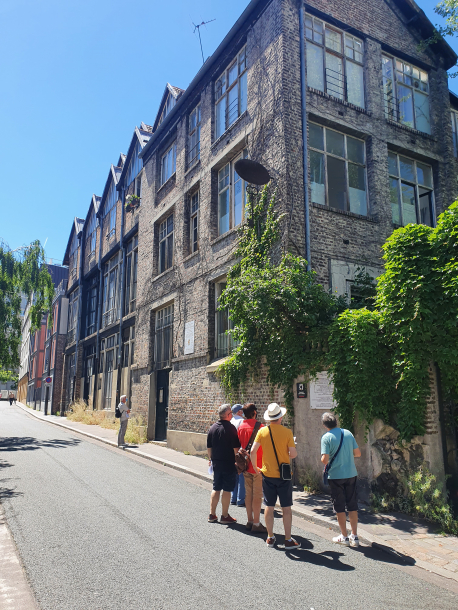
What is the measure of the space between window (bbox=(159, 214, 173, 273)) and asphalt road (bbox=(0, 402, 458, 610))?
10.9m

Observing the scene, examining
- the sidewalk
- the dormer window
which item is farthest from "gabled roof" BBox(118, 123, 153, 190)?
the sidewalk

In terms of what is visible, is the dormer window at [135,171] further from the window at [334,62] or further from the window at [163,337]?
the window at [334,62]

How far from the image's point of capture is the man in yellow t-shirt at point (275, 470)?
5.64 m

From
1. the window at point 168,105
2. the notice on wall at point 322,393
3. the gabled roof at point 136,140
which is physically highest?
the gabled roof at point 136,140

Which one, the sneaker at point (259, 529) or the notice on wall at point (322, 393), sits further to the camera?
the notice on wall at point (322, 393)

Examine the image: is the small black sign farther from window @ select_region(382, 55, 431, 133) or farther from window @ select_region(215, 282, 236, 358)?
window @ select_region(382, 55, 431, 133)

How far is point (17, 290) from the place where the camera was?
21.4m

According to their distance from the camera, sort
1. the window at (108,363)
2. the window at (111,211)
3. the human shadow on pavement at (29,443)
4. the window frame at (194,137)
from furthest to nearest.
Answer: the window at (111,211), the window at (108,363), the window frame at (194,137), the human shadow on pavement at (29,443)

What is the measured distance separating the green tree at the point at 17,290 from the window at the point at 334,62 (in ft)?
49.7

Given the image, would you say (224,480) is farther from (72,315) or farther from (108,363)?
(72,315)

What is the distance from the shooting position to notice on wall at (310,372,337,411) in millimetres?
8766

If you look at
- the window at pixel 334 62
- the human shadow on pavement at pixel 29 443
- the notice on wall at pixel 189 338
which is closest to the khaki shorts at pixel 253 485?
the notice on wall at pixel 189 338

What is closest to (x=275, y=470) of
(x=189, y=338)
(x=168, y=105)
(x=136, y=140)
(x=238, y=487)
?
(x=238, y=487)

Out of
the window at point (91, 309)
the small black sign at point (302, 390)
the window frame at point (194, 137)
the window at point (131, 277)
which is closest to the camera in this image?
the small black sign at point (302, 390)
